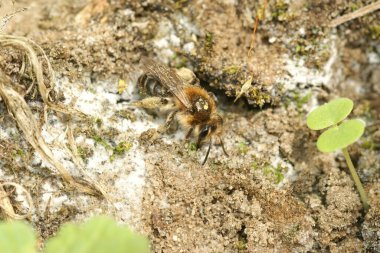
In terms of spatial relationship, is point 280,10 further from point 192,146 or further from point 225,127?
point 192,146

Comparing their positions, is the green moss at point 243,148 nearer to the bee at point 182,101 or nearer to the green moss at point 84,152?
the bee at point 182,101

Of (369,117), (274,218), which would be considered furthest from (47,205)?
(369,117)

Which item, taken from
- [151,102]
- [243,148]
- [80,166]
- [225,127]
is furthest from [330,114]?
[80,166]

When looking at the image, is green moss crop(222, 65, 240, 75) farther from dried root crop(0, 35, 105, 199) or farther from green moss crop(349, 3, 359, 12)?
dried root crop(0, 35, 105, 199)

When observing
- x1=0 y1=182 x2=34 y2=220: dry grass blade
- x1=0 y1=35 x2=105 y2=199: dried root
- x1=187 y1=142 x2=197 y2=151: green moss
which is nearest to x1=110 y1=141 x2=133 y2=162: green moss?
x1=0 y1=35 x2=105 y2=199: dried root

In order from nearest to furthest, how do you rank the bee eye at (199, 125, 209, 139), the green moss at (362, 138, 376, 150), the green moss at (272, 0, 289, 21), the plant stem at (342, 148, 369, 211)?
1. the plant stem at (342, 148, 369, 211)
2. the bee eye at (199, 125, 209, 139)
3. the green moss at (362, 138, 376, 150)
4. the green moss at (272, 0, 289, 21)

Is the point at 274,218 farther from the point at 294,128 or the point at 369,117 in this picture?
the point at 369,117

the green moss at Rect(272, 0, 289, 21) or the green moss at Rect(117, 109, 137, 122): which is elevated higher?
the green moss at Rect(272, 0, 289, 21)
